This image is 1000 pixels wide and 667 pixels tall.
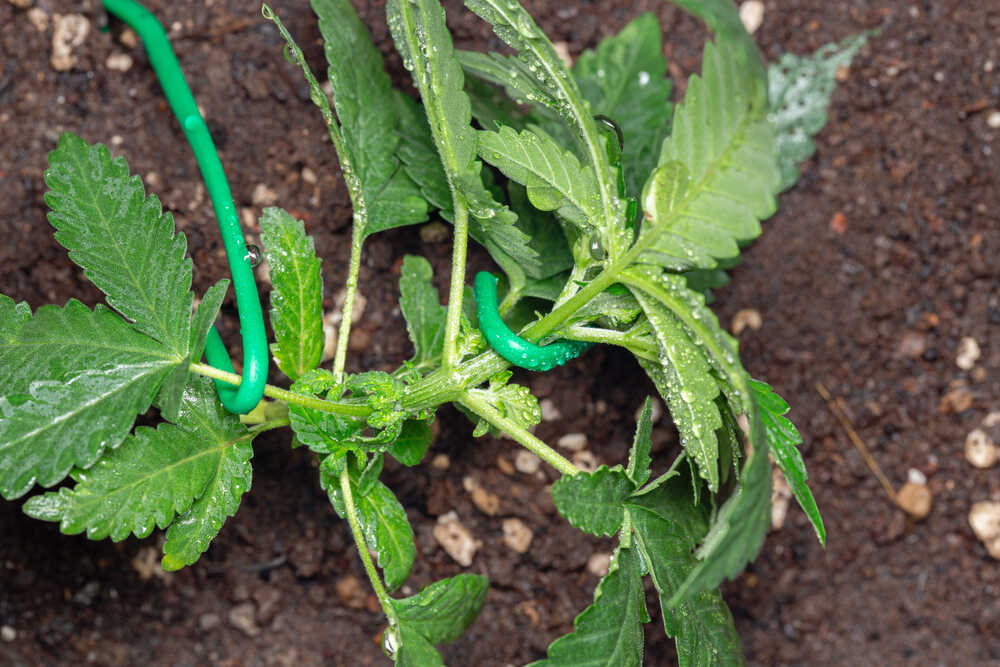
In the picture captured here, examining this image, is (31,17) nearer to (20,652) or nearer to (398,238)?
(398,238)

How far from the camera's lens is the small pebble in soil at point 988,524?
5.18 feet

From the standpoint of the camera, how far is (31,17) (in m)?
1.43

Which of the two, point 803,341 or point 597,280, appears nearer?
point 597,280

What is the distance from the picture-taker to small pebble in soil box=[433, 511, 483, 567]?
1559 millimetres

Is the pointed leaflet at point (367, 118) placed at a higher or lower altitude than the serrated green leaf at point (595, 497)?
higher

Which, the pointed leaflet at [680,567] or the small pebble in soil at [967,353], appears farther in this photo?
the small pebble in soil at [967,353]

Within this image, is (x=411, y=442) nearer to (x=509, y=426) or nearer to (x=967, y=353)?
(x=509, y=426)

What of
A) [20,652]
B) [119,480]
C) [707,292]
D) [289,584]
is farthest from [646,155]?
[20,652]

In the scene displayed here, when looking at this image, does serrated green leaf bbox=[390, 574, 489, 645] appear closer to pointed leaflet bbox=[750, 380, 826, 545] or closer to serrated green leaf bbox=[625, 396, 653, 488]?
serrated green leaf bbox=[625, 396, 653, 488]

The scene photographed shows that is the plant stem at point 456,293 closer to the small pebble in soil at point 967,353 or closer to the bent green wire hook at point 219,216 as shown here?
the bent green wire hook at point 219,216

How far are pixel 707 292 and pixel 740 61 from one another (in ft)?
2.48

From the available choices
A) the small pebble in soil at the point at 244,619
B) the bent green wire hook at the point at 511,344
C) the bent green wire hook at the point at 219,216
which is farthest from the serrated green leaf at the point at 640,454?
the small pebble in soil at the point at 244,619

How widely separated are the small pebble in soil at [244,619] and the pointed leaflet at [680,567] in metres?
0.79

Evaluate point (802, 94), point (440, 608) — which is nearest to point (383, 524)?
point (440, 608)
